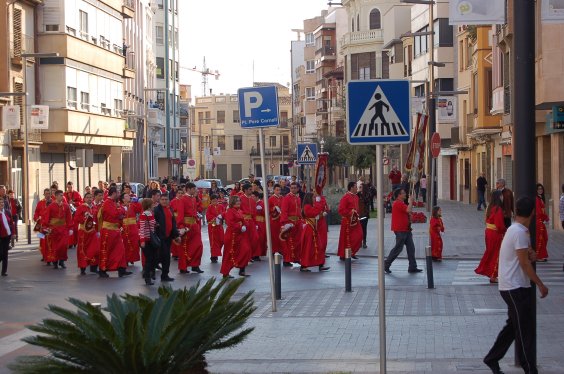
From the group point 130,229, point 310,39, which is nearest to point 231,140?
point 310,39

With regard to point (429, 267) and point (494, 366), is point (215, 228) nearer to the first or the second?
point (429, 267)

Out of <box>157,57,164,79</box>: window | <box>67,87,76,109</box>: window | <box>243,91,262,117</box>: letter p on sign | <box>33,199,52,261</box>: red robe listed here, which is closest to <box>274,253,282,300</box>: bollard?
<box>243,91,262,117</box>: letter p on sign

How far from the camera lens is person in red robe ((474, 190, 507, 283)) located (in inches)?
722

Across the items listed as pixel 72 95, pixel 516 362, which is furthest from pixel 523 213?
pixel 72 95

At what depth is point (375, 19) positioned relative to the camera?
8944cm

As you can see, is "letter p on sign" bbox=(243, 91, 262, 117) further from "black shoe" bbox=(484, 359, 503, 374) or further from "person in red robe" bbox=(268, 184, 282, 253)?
"person in red robe" bbox=(268, 184, 282, 253)

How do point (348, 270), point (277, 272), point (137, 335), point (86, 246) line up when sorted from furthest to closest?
point (86, 246)
point (348, 270)
point (277, 272)
point (137, 335)

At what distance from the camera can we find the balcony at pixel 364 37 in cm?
8794

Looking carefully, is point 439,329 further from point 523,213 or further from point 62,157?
point 62,157

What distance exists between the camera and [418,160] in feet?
83.7

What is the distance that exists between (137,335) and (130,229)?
57.5ft

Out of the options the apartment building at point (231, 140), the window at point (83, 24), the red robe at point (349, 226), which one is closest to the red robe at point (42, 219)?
the red robe at point (349, 226)

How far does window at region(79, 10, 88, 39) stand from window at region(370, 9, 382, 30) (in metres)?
42.3

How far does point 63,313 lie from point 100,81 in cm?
4603
